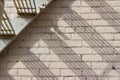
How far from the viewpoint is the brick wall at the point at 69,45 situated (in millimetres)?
4285

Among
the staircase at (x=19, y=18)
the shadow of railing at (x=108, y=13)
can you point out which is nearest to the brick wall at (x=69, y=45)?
the shadow of railing at (x=108, y=13)

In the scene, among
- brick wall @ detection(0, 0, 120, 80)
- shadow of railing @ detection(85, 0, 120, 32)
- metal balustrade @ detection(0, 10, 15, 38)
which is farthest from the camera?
shadow of railing @ detection(85, 0, 120, 32)

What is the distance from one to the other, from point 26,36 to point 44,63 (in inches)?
15.9

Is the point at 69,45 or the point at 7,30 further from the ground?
the point at 7,30

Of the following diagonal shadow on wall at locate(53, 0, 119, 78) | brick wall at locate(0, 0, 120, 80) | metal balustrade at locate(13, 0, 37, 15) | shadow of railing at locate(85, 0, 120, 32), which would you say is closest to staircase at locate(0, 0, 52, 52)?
metal balustrade at locate(13, 0, 37, 15)

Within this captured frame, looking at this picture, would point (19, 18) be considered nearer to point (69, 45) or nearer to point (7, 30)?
point (7, 30)

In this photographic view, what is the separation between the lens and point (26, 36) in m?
4.48

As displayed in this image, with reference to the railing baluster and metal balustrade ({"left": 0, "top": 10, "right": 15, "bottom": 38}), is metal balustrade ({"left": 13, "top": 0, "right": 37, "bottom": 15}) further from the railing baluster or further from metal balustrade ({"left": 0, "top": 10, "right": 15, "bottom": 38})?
metal balustrade ({"left": 0, "top": 10, "right": 15, "bottom": 38})

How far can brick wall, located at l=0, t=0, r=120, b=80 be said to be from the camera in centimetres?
429

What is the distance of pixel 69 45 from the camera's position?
14.4 feet

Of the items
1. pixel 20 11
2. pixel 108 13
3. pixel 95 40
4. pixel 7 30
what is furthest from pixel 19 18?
pixel 108 13

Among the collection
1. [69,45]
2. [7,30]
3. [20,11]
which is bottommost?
[69,45]

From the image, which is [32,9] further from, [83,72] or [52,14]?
[83,72]

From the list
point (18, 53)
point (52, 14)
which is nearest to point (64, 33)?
point (52, 14)
